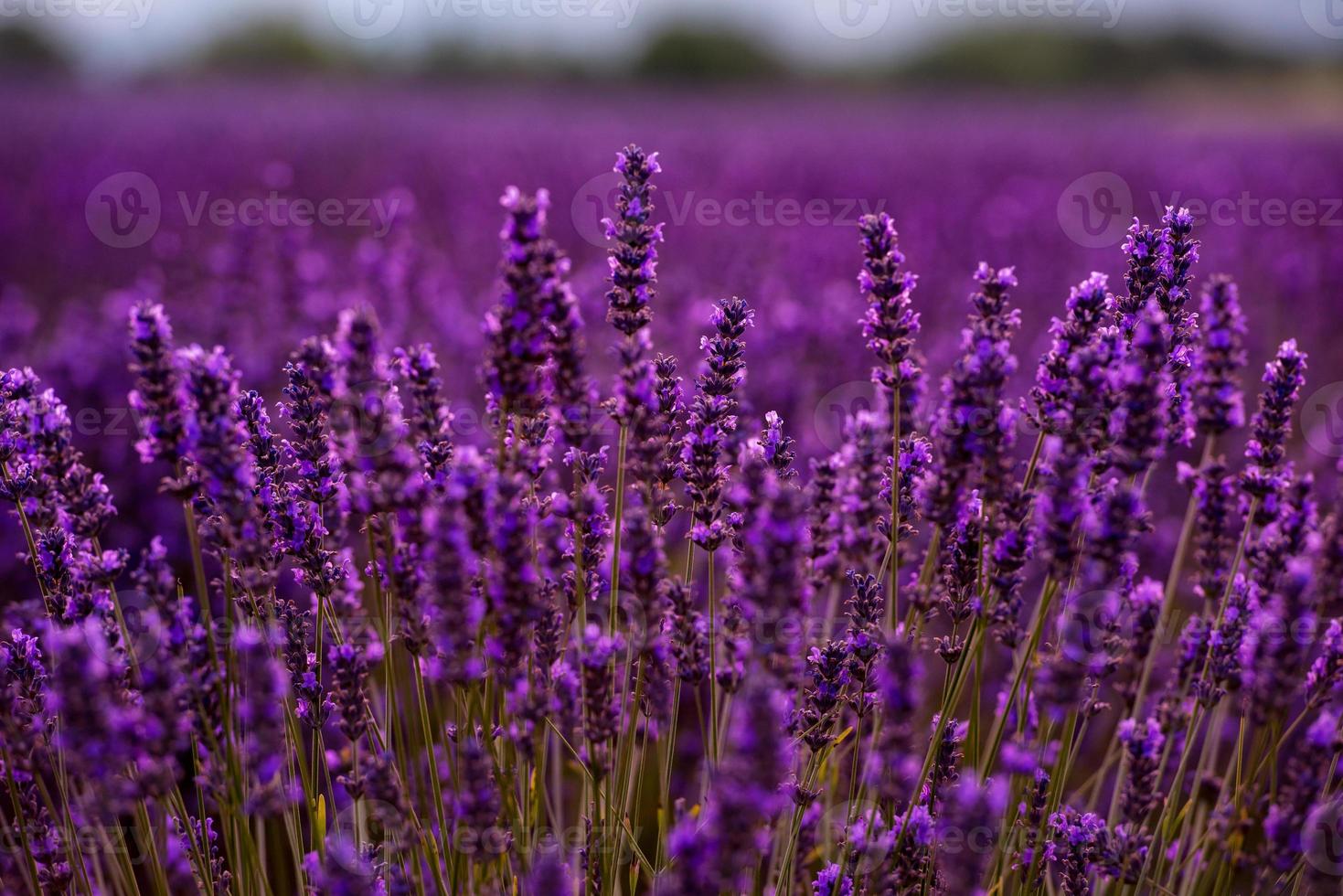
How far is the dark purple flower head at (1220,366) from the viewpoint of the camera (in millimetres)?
1587

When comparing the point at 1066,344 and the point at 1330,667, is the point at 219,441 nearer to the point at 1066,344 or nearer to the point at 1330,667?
the point at 1066,344

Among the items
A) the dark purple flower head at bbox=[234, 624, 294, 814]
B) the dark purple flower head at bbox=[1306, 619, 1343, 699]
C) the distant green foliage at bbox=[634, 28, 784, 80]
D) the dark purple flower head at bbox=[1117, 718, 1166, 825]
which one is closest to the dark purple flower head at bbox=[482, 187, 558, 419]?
the dark purple flower head at bbox=[234, 624, 294, 814]

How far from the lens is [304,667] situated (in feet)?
6.45

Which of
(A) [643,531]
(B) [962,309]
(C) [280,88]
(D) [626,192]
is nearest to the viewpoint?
(A) [643,531]

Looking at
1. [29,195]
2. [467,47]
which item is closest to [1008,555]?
[29,195]

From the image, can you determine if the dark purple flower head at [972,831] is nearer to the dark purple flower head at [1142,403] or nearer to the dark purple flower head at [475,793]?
the dark purple flower head at [1142,403]

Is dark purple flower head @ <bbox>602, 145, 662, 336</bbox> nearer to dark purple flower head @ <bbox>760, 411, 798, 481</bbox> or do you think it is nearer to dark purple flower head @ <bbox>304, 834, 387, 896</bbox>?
dark purple flower head @ <bbox>760, 411, 798, 481</bbox>

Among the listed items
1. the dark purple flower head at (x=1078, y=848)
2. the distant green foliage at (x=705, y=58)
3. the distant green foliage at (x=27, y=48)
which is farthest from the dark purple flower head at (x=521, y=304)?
the distant green foliage at (x=27, y=48)

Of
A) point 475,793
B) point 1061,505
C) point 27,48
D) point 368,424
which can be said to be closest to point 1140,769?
point 1061,505

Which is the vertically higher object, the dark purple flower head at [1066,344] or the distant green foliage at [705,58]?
the distant green foliage at [705,58]

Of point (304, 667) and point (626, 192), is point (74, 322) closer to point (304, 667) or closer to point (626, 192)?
point (304, 667)

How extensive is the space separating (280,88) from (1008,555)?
2716 cm

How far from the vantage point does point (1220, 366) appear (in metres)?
1.61

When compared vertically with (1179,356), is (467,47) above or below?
above
